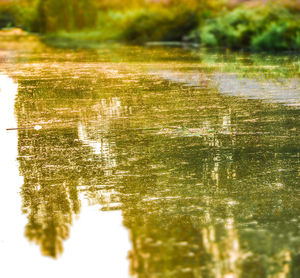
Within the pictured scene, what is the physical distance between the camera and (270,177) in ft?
24.4

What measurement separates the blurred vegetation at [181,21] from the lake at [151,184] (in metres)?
17.6

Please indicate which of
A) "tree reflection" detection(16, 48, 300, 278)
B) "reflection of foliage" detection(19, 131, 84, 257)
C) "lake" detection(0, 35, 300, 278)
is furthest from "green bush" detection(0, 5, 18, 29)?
"reflection of foliage" detection(19, 131, 84, 257)

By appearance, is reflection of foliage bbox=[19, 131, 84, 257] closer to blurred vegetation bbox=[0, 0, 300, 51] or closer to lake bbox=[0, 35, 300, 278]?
lake bbox=[0, 35, 300, 278]

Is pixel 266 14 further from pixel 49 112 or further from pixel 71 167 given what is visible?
pixel 71 167

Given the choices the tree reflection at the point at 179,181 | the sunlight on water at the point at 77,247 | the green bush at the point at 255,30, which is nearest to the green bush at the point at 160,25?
the green bush at the point at 255,30

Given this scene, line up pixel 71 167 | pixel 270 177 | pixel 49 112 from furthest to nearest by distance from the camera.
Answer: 1. pixel 49 112
2. pixel 71 167
3. pixel 270 177

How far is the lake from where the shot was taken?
5.22 m

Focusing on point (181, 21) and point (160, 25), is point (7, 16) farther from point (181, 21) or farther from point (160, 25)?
point (181, 21)

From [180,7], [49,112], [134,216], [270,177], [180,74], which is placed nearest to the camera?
[134,216]

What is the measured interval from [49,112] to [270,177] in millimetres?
6078

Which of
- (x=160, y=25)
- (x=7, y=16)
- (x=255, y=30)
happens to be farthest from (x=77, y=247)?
(x=7, y=16)

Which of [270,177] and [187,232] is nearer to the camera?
[187,232]

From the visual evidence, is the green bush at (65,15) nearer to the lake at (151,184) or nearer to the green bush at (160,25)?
the green bush at (160,25)

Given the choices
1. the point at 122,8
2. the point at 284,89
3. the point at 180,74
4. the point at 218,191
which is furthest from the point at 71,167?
the point at 122,8
